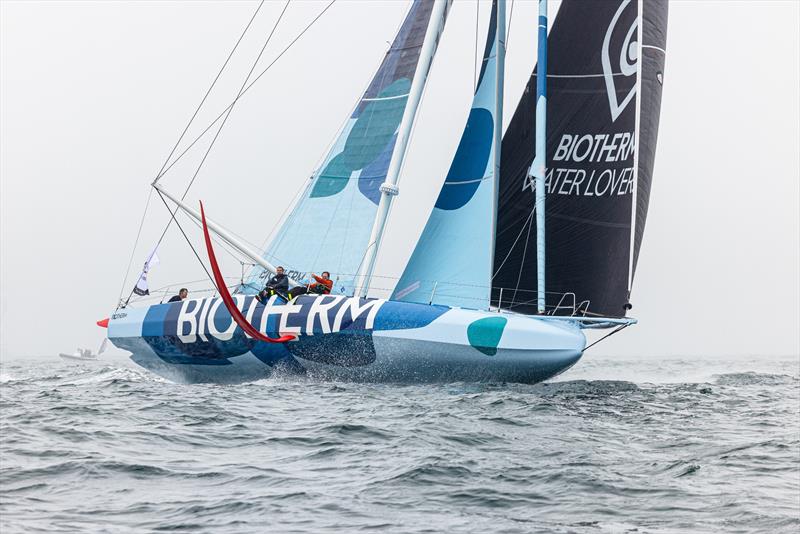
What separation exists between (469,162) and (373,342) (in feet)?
15.3

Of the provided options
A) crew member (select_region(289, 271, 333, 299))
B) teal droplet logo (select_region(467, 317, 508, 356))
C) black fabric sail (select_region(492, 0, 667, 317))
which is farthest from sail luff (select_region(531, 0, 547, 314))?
crew member (select_region(289, 271, 333, 299))

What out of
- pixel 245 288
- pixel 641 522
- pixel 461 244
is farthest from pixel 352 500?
pixel 245 288

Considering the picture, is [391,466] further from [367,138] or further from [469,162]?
[367,138]

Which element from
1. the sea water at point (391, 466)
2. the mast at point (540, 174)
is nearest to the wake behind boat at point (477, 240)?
the mast at point (540, 174)

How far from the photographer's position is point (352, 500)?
5969 mm

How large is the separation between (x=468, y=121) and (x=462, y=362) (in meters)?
5.64

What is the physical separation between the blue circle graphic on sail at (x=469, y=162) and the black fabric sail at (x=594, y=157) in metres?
0.97

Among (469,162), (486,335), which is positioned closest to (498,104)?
(469,162)

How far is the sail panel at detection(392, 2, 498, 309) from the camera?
1608cm

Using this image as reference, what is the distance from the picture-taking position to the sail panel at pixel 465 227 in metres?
16.1

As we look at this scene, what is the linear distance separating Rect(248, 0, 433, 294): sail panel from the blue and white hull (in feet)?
7.24

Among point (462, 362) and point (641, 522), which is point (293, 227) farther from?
point (641, 522)

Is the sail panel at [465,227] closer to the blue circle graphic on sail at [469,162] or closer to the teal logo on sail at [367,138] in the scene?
the blue circle graphic on sail at [469,162]

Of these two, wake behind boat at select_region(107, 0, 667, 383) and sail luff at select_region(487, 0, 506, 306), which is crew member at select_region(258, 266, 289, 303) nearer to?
wake behind boat at select_region(107, 0, 667, 383)
